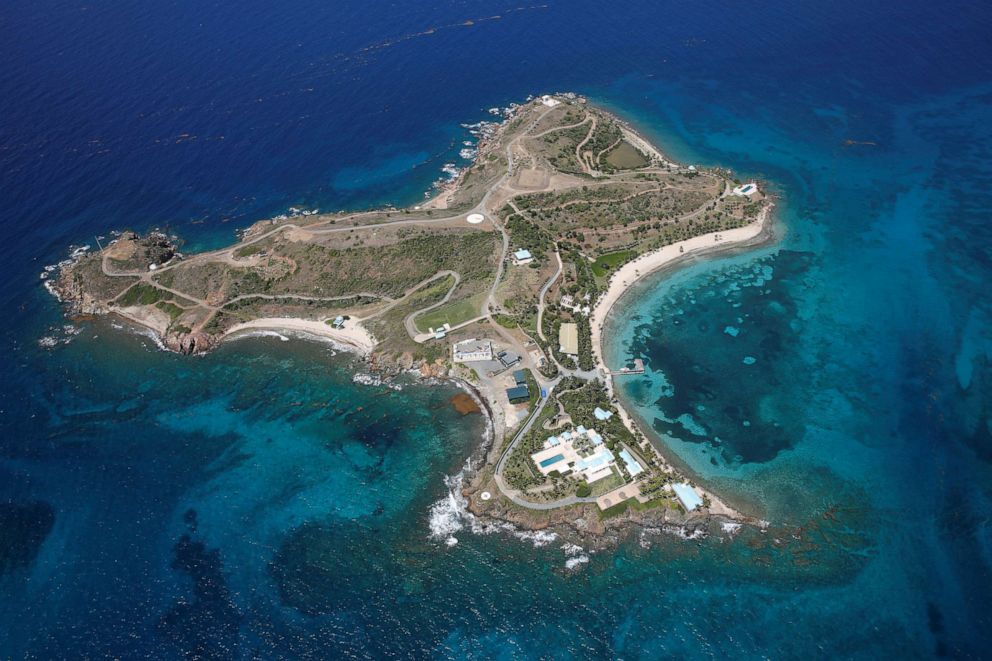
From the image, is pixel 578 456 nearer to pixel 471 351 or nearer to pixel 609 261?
pixel 471 351

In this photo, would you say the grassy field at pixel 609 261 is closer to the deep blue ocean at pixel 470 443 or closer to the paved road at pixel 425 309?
the deep blue ocean at pixel 470 443

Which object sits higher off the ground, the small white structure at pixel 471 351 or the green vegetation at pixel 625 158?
the green vegetation at pixel 625 158

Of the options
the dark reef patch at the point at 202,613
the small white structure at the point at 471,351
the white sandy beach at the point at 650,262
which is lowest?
the dark reef patch at the point at 202,613

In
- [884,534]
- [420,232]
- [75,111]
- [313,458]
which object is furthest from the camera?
[75,111]

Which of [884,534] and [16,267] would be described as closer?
[884,534]

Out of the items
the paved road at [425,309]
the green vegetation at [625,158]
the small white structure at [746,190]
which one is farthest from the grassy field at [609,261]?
the small white structure at [746,190]

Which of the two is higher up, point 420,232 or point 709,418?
point 420,232

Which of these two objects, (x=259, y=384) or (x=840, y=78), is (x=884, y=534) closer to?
(x=259, y=384)

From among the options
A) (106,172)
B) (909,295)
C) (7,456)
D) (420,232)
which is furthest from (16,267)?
(909,295)
